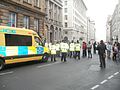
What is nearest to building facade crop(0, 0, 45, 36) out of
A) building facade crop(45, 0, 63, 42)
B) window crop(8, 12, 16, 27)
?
window crop(8, 12, 16, 27)

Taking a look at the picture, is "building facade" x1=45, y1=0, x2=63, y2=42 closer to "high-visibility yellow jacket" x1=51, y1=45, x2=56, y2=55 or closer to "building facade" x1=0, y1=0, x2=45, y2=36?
"building facade" x1=0, y1=0, x2=45, y2=36

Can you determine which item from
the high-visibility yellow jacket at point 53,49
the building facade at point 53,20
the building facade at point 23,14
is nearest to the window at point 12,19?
the building facade at point 23,14

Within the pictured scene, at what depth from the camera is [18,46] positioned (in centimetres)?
1623

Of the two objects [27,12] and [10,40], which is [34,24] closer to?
[27,12]

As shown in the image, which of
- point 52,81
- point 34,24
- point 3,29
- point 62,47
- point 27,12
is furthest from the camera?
point 34,24

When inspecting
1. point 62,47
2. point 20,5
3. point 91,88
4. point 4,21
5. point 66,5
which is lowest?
point 91,88

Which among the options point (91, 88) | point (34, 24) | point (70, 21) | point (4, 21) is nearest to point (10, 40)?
point (91, 88)

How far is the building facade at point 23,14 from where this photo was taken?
88.0ft

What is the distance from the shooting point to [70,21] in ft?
308

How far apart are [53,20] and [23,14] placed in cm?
2412

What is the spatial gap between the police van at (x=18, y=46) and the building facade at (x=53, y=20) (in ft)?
101

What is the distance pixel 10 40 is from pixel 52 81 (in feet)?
19.4

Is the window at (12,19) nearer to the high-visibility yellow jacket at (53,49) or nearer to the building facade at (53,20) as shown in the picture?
the high-visibility yellow jacket at (53,49)

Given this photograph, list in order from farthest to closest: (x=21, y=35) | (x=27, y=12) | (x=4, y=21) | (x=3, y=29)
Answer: (x=27, y=12) → (x=4, y=21) → (x=21, y=35) → (x=3, y=29)
